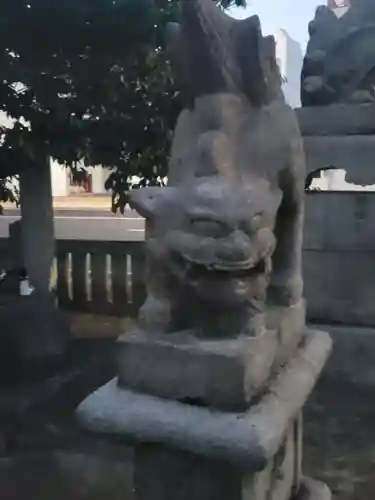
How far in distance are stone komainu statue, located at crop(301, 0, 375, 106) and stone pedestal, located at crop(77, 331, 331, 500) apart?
2402 millimetres

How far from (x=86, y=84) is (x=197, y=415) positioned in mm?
2703

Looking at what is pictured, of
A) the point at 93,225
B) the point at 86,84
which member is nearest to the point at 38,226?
the point at 86,84

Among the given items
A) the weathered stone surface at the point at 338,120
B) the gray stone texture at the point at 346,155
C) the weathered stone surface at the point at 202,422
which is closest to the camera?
the weathered stone surface at the point at 202,422

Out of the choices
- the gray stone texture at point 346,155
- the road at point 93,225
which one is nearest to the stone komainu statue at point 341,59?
the gray stone texture at point 346,155

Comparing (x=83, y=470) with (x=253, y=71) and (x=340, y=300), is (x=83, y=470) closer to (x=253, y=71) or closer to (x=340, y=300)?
(x=340, y=300)

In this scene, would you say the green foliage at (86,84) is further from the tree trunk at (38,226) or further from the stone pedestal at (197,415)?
the stone pedestal at (197,415)

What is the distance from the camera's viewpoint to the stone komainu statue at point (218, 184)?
153cm

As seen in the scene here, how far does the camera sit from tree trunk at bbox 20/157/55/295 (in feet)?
14.8

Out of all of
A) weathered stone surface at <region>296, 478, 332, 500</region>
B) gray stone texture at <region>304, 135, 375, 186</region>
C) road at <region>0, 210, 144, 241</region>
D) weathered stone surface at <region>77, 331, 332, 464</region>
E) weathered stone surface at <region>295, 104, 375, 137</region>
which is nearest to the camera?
Result: weathered stone surface at <region>77, 331, 332, 464</region>

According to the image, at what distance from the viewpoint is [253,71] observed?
5.57 ft

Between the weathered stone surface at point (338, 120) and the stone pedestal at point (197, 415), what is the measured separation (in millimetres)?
2240

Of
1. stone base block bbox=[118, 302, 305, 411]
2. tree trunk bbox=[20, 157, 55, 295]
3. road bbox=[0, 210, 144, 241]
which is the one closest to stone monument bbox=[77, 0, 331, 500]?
stone base block bbox=[118, 302, 305, 411]

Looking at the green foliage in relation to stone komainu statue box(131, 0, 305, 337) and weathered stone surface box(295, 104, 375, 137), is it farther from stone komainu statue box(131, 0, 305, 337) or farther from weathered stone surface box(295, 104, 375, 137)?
stone komainu statue box(131, 0, 305, 337)

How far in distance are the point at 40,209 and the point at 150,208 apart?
3.08 meters
